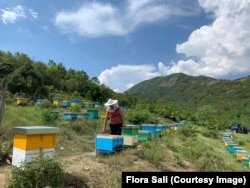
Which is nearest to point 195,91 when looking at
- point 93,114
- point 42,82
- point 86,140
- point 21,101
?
point 42,82

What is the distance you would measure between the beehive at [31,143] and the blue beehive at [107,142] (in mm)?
2168

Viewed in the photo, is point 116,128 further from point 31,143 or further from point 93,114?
point 93,114

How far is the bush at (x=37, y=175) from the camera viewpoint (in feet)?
15.9

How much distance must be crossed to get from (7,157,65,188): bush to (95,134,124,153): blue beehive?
2.93 meters

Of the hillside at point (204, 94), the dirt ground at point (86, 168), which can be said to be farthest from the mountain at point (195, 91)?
the dirt ground at point (86, 168)

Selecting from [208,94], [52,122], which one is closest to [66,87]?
[52,122]

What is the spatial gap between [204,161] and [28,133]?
22.8 ft

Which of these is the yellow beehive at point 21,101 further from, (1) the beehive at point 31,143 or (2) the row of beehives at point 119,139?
(1) the beehive at point 31,143

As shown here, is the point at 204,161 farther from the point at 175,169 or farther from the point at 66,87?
the point at 66,87

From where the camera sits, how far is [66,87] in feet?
133

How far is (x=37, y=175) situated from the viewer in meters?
4.92
